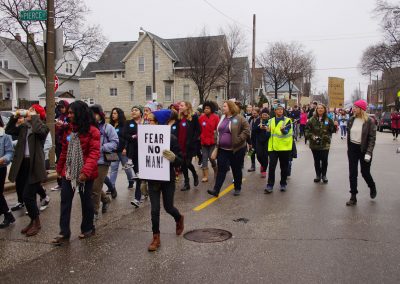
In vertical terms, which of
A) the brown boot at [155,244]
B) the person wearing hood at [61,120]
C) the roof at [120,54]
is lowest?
the brown boot at [155,244]

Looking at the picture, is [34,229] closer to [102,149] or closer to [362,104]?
[102,149]

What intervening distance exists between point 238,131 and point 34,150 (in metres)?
3.81

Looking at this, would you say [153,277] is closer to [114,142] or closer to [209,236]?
[209,236]

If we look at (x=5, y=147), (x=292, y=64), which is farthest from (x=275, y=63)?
(x=5, y=147)

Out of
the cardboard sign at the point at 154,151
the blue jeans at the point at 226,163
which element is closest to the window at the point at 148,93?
the blue jeans at the point at 226,163

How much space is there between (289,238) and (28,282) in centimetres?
324

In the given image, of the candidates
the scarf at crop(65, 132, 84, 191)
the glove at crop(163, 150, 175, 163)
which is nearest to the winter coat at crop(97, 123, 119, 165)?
the scarf at crop(65, 132, 84, 191)

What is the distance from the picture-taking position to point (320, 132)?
9.53m

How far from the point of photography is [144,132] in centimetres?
543

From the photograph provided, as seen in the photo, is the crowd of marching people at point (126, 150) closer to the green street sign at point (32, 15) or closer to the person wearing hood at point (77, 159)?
the person wearing hood at point (77, 159)

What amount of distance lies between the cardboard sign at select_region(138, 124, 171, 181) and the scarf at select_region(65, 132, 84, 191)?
807 millimetres

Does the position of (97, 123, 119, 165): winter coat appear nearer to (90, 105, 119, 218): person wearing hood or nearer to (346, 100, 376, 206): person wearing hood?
(90, 105, 119, 218): person wearing hood

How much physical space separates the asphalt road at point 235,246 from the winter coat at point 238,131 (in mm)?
1083

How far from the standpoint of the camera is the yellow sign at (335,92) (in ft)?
92.0
